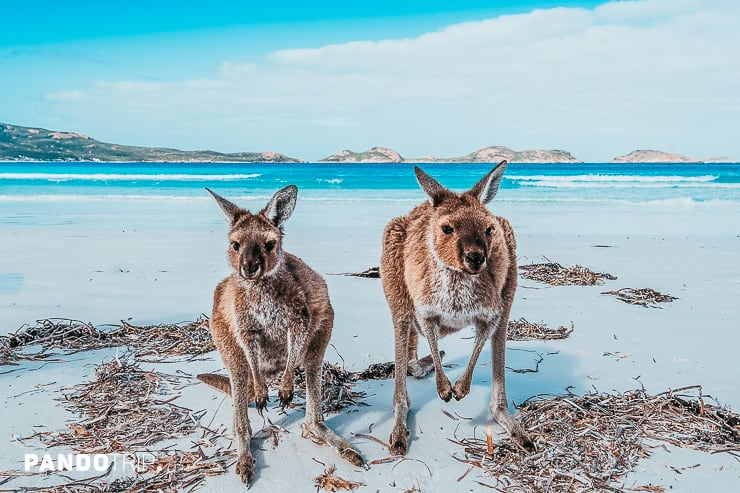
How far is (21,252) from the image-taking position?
329 inches

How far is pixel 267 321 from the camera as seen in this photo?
8.86ft

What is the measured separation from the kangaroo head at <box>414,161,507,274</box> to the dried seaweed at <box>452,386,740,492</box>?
0.93 meters

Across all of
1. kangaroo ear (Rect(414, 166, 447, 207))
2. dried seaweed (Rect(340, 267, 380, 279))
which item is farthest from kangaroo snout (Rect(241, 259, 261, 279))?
dried seaweed (Rect(340, 267, 380, 279))

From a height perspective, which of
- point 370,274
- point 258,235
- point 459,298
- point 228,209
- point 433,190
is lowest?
point 370,274

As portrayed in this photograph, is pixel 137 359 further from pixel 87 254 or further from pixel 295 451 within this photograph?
pixel 87 254

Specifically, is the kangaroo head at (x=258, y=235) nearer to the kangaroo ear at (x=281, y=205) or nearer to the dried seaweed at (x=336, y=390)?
the kangaroo ear at (x=281, y=205)

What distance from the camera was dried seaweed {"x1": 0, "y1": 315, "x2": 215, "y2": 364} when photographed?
4066 millimetres

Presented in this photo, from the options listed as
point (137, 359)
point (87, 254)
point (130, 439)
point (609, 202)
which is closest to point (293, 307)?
point (130, 439)

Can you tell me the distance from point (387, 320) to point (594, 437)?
2506 millimetres

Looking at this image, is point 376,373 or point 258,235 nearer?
point 258,235

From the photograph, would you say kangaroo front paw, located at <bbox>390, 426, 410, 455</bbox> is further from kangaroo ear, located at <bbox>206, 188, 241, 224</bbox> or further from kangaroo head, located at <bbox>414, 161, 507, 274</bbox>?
kangaroo ear, located at <bbox>206, 188, 241, 224</bbox>

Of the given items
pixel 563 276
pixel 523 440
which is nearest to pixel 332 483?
pixel 523 440

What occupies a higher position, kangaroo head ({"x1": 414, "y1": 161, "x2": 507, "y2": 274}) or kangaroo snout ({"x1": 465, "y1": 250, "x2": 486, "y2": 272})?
kangaroo head ({"x1": 414, "y1": 161, "x2": 507, "y2": 274})
